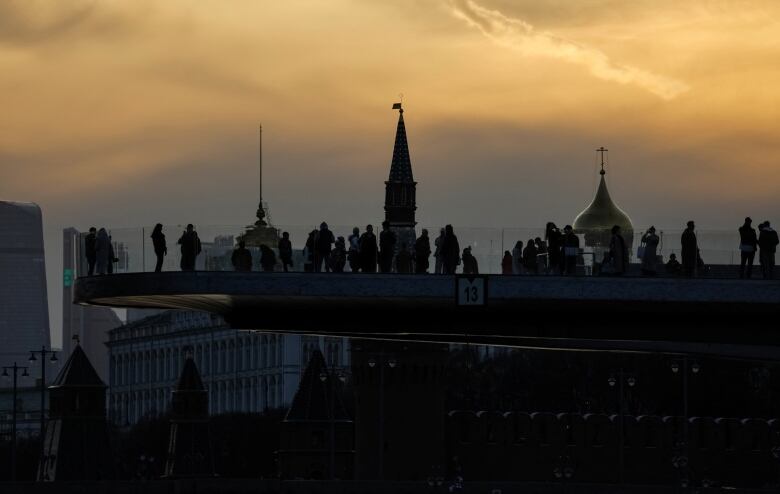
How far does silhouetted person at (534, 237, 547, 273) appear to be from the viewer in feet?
244

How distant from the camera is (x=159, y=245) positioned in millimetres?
76312

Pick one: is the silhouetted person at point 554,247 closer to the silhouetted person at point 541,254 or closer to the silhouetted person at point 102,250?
the silhouetted person at point 541,254

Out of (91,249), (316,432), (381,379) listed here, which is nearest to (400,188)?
(316,432)

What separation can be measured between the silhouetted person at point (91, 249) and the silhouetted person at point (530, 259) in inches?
442

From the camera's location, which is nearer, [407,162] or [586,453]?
[586,453]

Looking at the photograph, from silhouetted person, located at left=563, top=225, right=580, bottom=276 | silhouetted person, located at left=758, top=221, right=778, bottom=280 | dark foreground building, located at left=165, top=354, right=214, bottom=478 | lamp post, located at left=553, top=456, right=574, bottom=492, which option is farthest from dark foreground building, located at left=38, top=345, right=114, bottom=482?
silhouetted person, located at left=758, top=221, right=778, bottom=280

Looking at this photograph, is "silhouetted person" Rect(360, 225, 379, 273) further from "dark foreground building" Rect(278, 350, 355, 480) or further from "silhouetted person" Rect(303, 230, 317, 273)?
"dark foreground building" Rect(278, 350, 355, 480)

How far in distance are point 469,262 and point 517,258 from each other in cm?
121

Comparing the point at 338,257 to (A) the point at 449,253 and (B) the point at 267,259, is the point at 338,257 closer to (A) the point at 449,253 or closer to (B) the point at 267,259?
(B) the point at 267,259

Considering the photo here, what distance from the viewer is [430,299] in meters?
74.4

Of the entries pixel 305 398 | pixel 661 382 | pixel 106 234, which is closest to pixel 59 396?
pixel 305 398

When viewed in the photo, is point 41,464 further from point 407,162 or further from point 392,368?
point 392,368

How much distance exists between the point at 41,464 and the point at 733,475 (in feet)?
185

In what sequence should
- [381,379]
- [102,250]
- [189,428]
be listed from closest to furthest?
[102,250] < [381,379] < [189,428]
